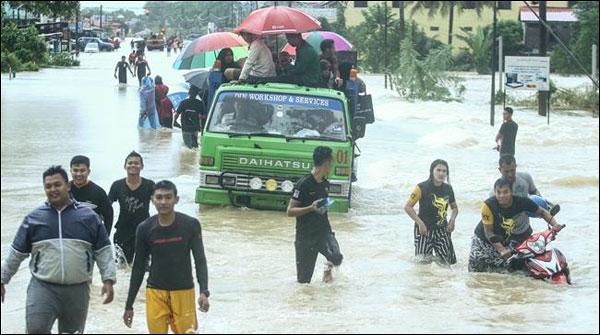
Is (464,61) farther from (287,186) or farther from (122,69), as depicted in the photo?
(287,186)

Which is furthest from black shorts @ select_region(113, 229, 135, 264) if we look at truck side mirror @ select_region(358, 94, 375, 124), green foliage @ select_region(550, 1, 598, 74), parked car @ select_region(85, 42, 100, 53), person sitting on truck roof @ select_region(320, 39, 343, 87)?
parked car @ select_region(85, 42, 100, 53)

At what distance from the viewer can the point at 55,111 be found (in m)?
30.5

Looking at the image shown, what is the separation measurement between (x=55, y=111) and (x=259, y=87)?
16.8 m

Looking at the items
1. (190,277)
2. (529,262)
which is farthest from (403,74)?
(190,277)

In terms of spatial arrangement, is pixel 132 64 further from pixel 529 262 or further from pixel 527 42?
pixel 527 42

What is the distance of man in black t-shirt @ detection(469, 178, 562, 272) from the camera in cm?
990

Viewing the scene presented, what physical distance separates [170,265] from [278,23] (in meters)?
9.53

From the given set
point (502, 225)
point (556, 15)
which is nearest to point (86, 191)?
point (502, 225)

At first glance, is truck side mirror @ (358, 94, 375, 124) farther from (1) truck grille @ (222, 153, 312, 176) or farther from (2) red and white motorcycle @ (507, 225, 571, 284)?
(2) red and white motorcycle @ (507, 225, 571, 284)

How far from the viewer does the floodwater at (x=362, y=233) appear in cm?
927

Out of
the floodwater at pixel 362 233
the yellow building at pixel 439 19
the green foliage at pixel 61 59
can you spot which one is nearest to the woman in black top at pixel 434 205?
the floodwater at pixel 362 233

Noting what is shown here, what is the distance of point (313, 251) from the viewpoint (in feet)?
32.2

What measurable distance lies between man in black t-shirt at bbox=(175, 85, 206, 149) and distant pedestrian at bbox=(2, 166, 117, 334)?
→ 35.0 ft

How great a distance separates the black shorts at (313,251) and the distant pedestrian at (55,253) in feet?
10.1
